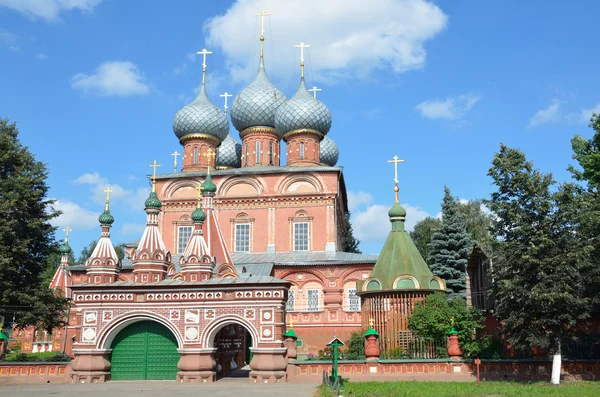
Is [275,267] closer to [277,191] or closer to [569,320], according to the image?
[277,191]

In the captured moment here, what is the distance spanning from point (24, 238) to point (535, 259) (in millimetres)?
14623

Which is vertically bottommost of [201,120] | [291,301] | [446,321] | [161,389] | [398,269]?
[161,389]

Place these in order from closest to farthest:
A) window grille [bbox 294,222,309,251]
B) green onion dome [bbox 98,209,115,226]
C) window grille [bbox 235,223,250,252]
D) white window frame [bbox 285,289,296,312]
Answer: green onion dome [bbox 98,209,115,226] < white window frame [bbox 285,289,296,312] < window grille [bbox 294,222,309,251] < window grille [bbox 235,223,250,252]

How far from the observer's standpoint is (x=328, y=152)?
1202 inches

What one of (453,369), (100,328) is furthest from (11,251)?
(453,369)

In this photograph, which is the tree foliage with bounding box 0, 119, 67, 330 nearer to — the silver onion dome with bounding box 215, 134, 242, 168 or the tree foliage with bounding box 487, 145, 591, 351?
the silver onion dome with bounding box 215, 134, 242, 168

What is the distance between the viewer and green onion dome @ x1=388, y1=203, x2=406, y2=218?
1842cm

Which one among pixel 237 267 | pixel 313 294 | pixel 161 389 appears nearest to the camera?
pixel 161 389

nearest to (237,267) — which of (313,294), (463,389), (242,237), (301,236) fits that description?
(313,294)

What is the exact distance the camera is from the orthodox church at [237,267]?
42.4 ft

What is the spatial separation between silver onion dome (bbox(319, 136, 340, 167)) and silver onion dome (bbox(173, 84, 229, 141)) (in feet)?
17.3

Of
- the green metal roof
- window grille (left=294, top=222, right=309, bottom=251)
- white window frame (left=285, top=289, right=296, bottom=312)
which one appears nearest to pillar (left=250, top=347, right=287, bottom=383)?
the green metal roof

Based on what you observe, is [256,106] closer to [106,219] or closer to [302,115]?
[302,115]

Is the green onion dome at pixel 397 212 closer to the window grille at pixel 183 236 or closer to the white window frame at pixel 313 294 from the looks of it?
the white window frame at pixel 313 294
